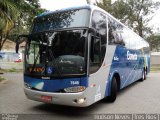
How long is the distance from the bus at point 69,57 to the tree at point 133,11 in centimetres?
3459

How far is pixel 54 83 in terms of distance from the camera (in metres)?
7.22

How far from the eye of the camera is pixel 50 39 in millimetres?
→ 7562

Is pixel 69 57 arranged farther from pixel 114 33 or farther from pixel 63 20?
pixel 114 33

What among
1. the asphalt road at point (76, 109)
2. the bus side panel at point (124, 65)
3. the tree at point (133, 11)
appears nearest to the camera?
the asphalt road at point (76, 109)

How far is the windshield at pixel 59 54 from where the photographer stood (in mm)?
7121

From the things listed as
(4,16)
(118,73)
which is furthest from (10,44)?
(118,73)

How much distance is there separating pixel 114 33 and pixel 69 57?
10.3 feet

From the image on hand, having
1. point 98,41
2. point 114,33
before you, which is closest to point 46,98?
point 98,41

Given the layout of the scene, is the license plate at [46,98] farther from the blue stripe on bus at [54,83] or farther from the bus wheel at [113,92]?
the bus wheel at [113,92]

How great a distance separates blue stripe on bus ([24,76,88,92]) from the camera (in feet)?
23.2

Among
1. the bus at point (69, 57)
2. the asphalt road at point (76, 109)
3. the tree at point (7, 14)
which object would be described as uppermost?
the tree at point (7, 14)

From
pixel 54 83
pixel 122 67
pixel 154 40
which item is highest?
pixel 154 40

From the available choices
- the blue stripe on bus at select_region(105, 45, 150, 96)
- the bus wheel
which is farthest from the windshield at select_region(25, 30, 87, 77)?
the bus wheel

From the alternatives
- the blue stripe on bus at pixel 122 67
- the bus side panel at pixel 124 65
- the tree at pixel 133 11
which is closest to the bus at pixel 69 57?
the blue stripe on bus at pixel 122 67
